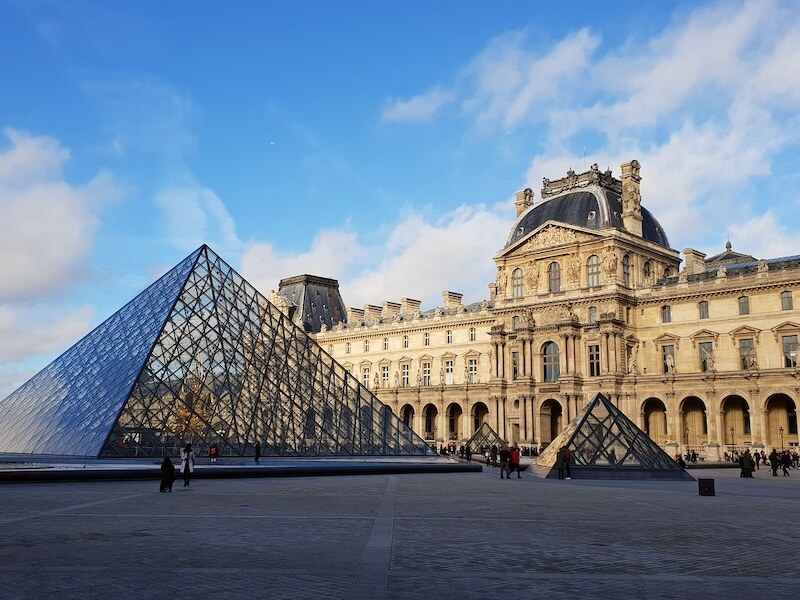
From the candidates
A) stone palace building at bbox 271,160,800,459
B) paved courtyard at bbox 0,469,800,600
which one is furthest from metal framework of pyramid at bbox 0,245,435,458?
stone palace building at bbox 271,160,800,459

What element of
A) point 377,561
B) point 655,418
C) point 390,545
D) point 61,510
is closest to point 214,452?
point 61,510

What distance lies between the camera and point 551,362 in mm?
Result: 57594

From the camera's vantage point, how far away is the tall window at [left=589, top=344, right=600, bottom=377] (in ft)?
180

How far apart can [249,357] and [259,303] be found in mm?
3652

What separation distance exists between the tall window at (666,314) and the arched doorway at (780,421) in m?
8.33

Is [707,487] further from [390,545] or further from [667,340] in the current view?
[667,340]

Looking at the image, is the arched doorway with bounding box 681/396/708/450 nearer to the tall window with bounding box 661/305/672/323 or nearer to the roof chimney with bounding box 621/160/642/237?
the tall window with bounding box 661/305/672/323

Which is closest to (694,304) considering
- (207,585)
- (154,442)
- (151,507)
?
(154,442)

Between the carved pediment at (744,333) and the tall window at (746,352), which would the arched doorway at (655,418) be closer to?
the tall window at (746,352)

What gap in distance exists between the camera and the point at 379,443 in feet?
108

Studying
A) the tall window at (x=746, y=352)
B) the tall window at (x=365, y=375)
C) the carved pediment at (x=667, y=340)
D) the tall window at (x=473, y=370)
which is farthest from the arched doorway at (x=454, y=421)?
the tall window at (x=746, y=352)

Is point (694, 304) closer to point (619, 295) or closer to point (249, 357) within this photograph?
point (619, 295)

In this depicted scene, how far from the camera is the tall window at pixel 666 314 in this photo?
2149 inches

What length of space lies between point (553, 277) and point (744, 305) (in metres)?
13.0
